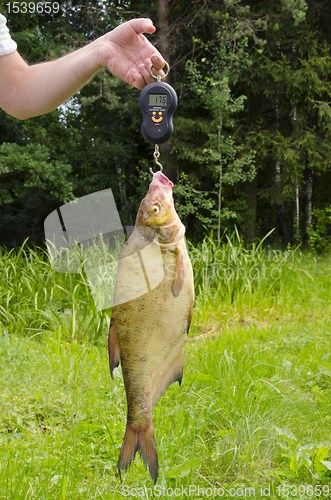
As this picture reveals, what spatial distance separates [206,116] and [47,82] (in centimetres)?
953

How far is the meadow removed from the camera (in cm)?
234

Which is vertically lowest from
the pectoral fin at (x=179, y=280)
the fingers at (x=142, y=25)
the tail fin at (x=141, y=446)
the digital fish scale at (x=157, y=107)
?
the tail fin at (x=141, y=446)

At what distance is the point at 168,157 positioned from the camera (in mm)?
9719

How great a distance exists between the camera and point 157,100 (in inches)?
56.9

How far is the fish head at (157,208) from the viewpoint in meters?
1.33

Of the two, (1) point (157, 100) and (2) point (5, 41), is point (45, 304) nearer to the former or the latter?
(2) point (5, 41)

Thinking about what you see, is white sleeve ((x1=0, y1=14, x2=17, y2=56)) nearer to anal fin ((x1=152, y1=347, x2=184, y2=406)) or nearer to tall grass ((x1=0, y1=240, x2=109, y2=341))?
anal fin ((x1=152, y1=347, x2=184, y2=406))

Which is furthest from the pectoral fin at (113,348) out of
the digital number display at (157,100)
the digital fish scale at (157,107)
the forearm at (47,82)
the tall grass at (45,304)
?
the tall grass at (45,304)

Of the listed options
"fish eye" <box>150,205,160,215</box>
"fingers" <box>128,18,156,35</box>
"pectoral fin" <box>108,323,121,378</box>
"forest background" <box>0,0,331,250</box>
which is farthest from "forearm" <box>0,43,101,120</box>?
"forest background" <box>0,0,331,250</box>

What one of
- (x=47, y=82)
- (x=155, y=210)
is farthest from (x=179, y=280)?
(x=47, y=82)

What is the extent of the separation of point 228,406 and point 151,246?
1991mm

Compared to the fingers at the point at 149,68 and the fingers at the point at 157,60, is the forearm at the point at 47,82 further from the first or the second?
the fingers at the point at 157,60

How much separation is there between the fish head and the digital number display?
0.30 metres

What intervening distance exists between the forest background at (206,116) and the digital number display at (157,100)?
6.36m
